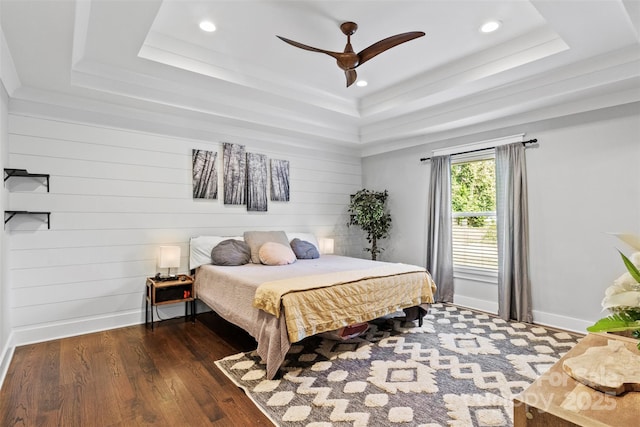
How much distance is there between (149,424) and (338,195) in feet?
14.5

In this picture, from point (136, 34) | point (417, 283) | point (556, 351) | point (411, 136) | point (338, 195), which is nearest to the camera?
point (136, 34)

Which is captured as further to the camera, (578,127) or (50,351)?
(578,127)

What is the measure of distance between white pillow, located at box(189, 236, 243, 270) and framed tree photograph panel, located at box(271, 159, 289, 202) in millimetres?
1211

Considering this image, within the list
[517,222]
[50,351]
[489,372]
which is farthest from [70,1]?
[517,222]

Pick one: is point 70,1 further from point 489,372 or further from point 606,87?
point 606,87

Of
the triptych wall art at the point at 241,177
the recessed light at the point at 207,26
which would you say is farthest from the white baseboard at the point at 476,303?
the recessed light at the point at 207,26

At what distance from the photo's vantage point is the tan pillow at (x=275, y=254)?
13.4ft

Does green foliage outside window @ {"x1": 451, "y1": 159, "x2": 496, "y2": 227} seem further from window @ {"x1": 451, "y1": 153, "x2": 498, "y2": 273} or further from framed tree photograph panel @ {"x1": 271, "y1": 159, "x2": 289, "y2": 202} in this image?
framed tree photograph panel @ {"x1": 271, "y1": 159, "x2": 289, "y2": 202}

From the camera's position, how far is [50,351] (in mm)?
3080

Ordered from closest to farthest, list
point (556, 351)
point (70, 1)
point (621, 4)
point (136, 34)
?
1. point (70, 1)
2. point (621, 4)
3. point (136, 34)
4. point (556, 351)

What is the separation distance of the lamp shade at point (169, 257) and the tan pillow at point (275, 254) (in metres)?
0.97

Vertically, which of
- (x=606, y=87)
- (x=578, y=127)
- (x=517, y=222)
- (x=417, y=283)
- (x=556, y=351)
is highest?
(x=606, y=87)

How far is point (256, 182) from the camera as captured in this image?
15.8 feet

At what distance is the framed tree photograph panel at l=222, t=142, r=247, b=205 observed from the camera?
4531 mm
